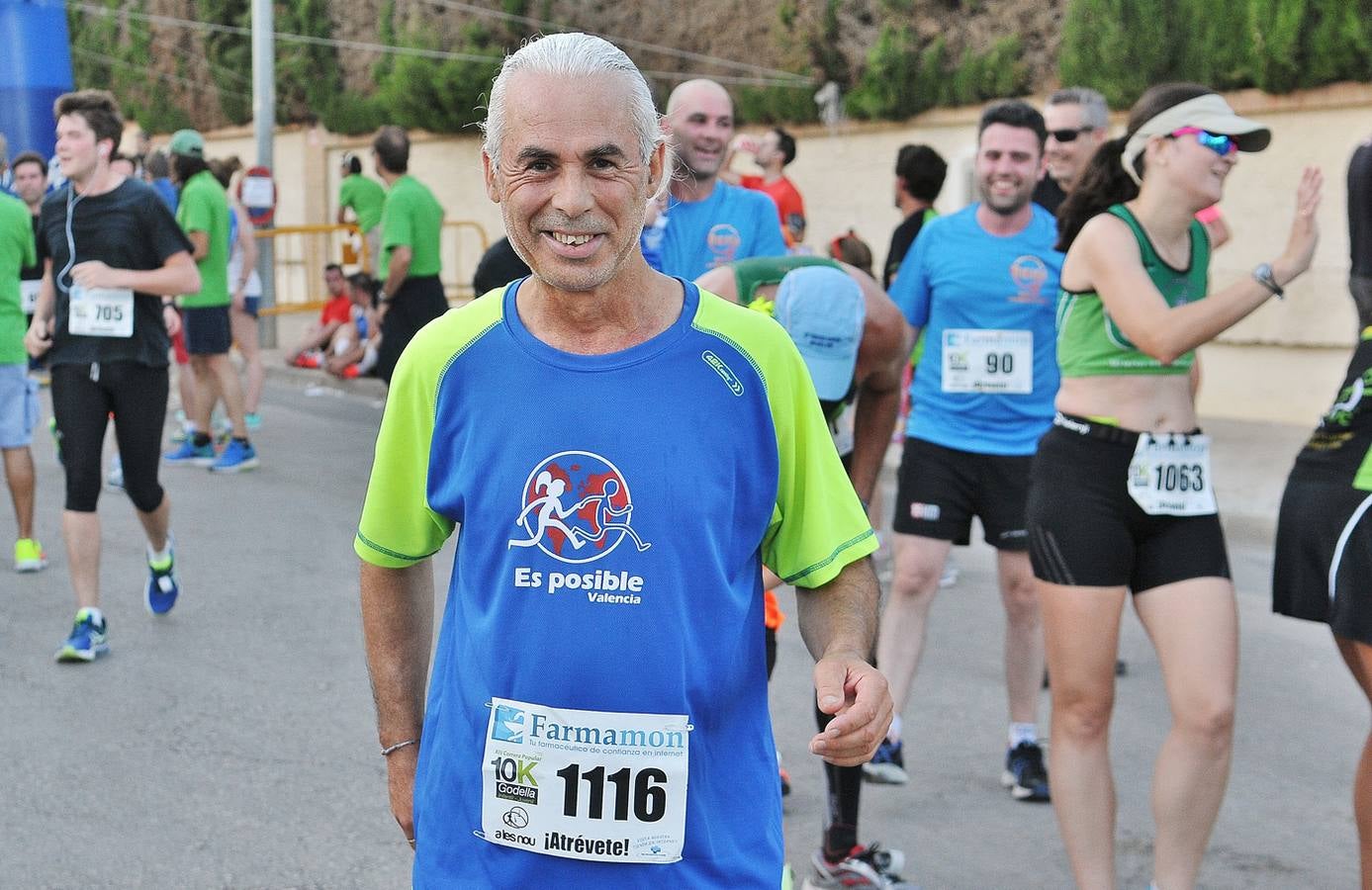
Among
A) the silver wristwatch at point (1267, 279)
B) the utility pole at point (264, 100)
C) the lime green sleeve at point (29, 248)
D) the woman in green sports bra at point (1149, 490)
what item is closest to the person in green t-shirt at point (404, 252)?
the lime green sleeve at point (29, 248)

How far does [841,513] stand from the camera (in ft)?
7.93

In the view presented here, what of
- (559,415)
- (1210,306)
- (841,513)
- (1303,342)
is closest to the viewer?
(559,415)

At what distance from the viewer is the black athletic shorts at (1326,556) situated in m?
3.64

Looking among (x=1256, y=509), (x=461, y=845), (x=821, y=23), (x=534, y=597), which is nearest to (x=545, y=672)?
(x=534, y=597)

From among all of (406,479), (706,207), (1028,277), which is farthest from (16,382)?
(406,479)

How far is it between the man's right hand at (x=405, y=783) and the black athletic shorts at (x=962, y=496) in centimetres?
311

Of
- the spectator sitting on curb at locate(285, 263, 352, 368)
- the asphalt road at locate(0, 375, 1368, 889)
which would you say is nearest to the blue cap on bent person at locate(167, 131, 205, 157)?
the asphalt road at locate(0, 375, 1368, 889)

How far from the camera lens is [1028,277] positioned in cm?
552

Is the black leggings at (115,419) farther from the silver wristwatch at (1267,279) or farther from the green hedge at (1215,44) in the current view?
the green hedge at (1215,44)

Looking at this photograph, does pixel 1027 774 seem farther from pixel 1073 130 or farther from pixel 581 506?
pixel 581 506

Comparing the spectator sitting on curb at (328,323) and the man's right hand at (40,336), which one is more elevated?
the man's right hand at (40,336)

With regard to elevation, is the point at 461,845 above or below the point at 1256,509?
above

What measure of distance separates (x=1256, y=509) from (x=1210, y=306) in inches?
251

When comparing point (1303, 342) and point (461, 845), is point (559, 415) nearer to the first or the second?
point (461, 845)
